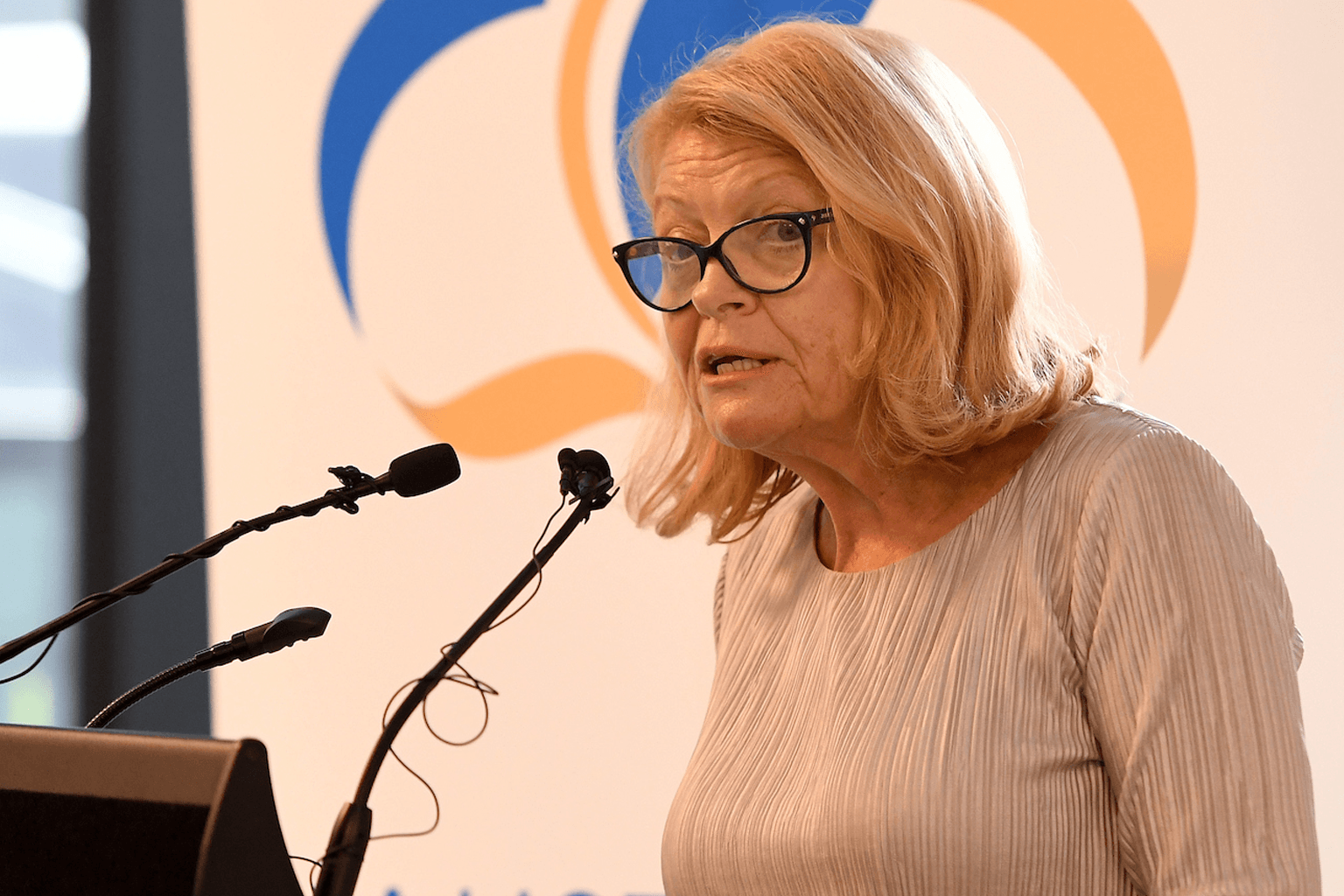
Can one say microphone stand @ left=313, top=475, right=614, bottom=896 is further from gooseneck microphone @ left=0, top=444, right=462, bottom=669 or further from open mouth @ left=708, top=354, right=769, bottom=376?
open mouth @ left=708, top=354, right=769, bottom=376

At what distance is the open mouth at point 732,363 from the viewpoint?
1.34 m

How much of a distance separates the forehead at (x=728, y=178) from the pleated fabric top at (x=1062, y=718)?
39 cm

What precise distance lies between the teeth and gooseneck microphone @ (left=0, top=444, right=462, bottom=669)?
0.34 meters

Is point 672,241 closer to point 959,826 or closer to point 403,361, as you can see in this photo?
point 959,826

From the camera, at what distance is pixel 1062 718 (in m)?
1.12

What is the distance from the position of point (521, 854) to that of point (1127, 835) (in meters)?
1.66

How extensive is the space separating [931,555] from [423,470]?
0.55 metres

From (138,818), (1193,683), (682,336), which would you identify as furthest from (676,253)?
(138,818)

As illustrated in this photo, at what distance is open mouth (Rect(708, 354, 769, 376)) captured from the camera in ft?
4.40

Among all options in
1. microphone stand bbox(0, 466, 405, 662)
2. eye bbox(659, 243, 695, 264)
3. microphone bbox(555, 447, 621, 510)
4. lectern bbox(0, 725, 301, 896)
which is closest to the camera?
lectern bbox(0, 725, 301, 896)

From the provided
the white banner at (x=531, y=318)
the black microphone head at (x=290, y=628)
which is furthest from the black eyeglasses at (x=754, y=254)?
the white banner at (x=531, y=318)

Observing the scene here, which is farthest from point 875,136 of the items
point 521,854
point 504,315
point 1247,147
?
point 521,854

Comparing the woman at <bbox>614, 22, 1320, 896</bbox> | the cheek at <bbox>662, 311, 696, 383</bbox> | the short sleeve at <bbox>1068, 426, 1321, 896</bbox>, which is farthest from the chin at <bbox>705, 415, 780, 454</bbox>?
the short sleeve at <bbox>1068, 426, 1321, 896</bbox>

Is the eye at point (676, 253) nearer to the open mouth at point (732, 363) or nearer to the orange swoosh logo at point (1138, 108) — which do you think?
the open mouth at point (732, 363)
